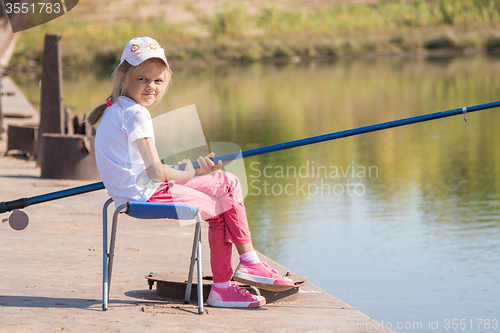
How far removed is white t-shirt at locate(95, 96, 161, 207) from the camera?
311 centimetres

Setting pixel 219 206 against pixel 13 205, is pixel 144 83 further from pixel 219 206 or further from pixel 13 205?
pixel 13 205

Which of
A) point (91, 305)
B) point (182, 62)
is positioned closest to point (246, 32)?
point (182, 62)

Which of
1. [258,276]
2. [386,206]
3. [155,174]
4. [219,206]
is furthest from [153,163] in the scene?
[386,206]

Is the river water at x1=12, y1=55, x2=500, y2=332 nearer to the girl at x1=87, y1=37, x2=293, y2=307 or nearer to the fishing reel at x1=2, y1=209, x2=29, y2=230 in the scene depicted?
the girl at x1=87, y1=37, x2=293, y2=307

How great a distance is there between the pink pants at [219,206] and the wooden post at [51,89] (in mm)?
5138

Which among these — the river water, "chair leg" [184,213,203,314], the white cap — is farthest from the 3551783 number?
"chair leg" [184,213,203,314]

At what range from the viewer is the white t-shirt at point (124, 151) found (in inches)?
122

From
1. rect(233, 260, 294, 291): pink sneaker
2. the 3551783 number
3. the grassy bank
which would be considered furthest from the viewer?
the grassy bank

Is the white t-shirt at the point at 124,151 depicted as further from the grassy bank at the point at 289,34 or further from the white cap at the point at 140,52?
the grassy bank at the point at 289,34

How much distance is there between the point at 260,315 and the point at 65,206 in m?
2.96

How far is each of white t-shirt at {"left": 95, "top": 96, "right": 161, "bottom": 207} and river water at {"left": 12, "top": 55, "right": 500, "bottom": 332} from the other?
1.57 metres

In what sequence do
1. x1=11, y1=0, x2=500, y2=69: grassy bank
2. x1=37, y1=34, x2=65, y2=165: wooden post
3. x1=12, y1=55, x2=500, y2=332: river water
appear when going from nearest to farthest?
1. x1=12, y1=55, x2=500, y2=332: river water
2. x1=37, y1=34, x2=65, y2=165: wooden post
3. x1=11, y1=0, x2=500, y2=69: grassy bank

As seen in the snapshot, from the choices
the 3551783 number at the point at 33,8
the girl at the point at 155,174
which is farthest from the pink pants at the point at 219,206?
the 3551783 number at the point at 33,8

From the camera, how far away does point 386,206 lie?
6785 millimetres
